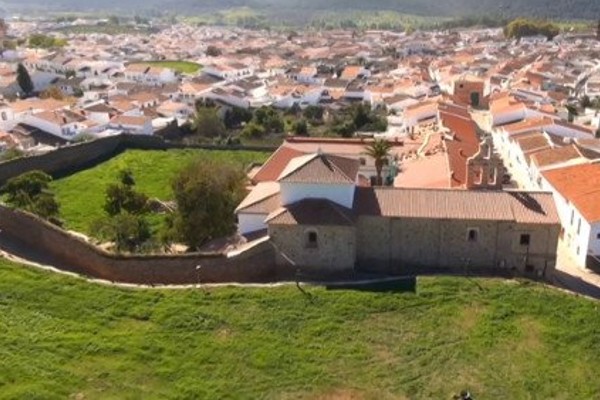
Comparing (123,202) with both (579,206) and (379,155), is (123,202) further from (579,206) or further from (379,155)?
(579,206)

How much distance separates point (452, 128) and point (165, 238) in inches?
969

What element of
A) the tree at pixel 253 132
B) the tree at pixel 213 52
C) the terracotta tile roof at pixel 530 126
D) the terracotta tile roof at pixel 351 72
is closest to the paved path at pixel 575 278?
the terracotta tile roof at pixel 530 126

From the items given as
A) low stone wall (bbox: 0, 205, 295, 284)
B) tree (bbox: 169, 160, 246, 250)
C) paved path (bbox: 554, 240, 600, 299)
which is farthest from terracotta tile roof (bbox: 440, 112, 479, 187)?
low stone wall (bbox: 0, 205, 295, 284)

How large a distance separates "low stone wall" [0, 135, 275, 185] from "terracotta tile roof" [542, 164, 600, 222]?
23794 mm

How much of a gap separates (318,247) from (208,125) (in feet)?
132

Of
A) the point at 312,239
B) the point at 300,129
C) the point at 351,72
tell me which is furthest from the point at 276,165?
the point at 351,72

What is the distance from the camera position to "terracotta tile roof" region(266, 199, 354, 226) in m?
28.2

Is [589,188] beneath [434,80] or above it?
above

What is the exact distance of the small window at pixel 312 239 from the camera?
93.0ft

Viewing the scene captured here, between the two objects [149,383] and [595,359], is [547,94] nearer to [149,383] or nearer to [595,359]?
[595,359]

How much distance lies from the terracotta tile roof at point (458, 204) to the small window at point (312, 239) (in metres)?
2.13

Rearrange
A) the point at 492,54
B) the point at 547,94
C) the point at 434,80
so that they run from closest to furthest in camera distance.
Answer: the point at 547,94 < the point at 434,80 < the point at 492,54

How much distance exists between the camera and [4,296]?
26672mm

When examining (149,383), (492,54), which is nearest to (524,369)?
(149,383)
